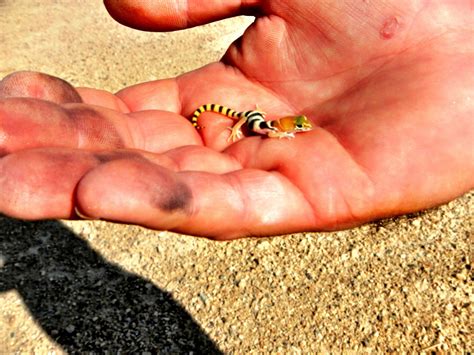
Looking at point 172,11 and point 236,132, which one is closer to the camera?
point 236,132

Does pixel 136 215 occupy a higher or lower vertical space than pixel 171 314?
higher

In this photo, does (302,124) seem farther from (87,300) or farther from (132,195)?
(87,300)

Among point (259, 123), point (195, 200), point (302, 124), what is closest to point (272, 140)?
point (302, 124)

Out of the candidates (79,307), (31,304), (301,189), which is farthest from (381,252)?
(31,304)

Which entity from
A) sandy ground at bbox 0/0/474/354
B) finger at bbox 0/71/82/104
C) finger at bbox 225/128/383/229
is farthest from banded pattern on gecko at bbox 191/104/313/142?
sandy ground at bbox 0/0/474/354

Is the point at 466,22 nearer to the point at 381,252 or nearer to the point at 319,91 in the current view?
the point at 319,91

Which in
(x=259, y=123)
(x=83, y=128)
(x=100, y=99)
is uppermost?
(x=83, y=128)
